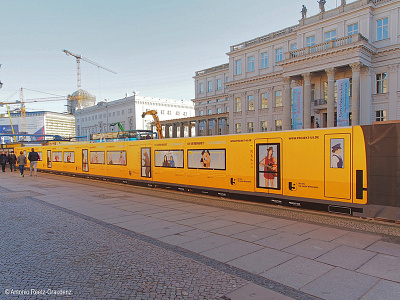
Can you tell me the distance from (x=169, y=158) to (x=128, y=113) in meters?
85.9

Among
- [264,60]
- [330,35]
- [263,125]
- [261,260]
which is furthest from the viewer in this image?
[264,60]

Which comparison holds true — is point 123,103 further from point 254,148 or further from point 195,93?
point 254,148

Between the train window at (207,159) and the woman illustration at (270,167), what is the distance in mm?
2260

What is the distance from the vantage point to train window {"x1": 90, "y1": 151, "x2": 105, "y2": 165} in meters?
22.1

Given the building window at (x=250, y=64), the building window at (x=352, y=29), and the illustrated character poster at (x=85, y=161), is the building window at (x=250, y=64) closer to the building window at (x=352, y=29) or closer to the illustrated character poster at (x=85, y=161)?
the building window at (x=352, y=29)

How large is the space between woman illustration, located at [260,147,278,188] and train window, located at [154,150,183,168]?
5331 millimetres

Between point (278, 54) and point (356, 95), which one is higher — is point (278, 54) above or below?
above

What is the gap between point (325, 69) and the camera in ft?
127

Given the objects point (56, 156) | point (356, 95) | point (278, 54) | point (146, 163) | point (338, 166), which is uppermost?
point (278, 54)

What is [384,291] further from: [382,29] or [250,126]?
[250,126]

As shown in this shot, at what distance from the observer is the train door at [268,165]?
36.0 feet

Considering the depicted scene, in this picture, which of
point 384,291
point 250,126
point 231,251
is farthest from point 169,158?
point 250,126

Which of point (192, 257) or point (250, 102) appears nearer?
point (192, 257)

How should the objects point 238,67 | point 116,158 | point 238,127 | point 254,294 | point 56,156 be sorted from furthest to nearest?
point 238,67
point 238,127
point 56,156
point 116,158
point 254,294
